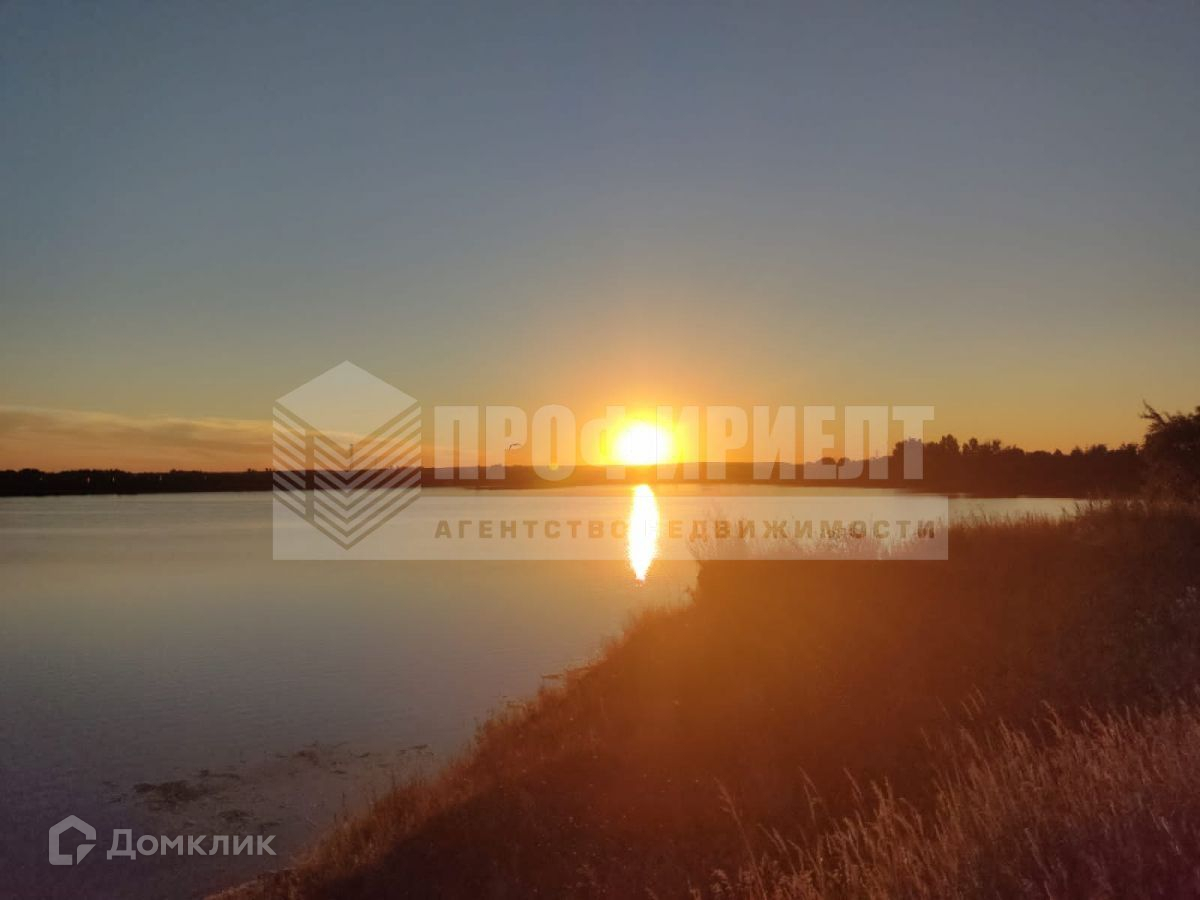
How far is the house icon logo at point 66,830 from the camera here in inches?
432

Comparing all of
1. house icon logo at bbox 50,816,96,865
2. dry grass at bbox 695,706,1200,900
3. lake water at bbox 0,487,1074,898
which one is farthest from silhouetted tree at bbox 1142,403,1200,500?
house icon logo at bbox 50,816,96,865

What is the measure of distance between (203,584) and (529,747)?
27.9 meters

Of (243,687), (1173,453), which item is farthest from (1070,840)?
(1173,453)

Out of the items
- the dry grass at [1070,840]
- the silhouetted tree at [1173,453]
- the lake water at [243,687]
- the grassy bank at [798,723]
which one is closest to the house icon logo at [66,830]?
the lake water at [243,687]

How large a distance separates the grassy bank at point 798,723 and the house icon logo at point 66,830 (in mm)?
3054

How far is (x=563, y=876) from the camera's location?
874 cm

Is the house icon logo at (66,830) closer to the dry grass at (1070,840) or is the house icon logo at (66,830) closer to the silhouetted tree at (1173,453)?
the dry grass at (1070,840)

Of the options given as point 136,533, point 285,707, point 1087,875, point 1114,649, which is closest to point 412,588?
point 285,707

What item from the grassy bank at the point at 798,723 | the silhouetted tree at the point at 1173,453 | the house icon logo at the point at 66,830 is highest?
the silhouetted tree at the point at 1173,453

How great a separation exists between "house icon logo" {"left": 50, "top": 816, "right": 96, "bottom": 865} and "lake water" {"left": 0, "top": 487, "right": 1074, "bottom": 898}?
13 centimetres

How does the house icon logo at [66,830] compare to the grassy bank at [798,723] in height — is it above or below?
below

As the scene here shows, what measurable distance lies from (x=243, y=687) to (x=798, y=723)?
1346 centimetres

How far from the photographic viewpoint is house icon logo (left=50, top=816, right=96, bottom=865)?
11.0 metres

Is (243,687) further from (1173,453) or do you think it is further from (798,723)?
(1173,453)
